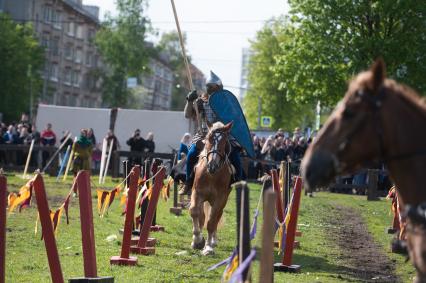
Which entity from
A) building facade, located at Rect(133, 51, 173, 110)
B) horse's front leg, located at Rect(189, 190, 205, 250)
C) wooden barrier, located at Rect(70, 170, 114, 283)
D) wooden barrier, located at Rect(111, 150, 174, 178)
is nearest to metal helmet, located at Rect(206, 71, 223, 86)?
horse's front leg, located at Rect(189, 190, 205, 250)

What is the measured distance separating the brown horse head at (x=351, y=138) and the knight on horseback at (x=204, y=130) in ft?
27.3

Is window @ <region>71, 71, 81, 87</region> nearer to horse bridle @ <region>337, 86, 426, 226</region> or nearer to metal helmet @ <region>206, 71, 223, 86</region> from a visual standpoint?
metal helmet @ <region>206, 71, 223, 86</region>

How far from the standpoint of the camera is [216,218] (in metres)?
13.8

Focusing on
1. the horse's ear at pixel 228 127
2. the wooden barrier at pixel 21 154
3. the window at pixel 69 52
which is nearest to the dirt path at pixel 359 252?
the horse's ear at pixel 228 127

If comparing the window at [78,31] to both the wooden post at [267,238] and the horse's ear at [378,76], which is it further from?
the horse's ear at [378,76]

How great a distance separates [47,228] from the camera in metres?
8.83

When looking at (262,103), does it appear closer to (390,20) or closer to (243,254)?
(390,20)

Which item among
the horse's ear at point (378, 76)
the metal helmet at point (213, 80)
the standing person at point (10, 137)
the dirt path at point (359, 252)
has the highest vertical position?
the metal helmet at point (213, 80)

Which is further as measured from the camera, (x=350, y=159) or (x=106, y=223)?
(x=106, y=223)

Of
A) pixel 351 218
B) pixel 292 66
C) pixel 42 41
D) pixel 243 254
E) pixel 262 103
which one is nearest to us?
pixel 243 254

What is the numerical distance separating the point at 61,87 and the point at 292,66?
62.7 m

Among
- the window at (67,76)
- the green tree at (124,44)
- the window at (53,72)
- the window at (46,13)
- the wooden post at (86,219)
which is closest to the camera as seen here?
the wooden post at (86,219)

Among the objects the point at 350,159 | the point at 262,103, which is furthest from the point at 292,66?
the point at 262,103

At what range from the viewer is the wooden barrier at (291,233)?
440 inches
